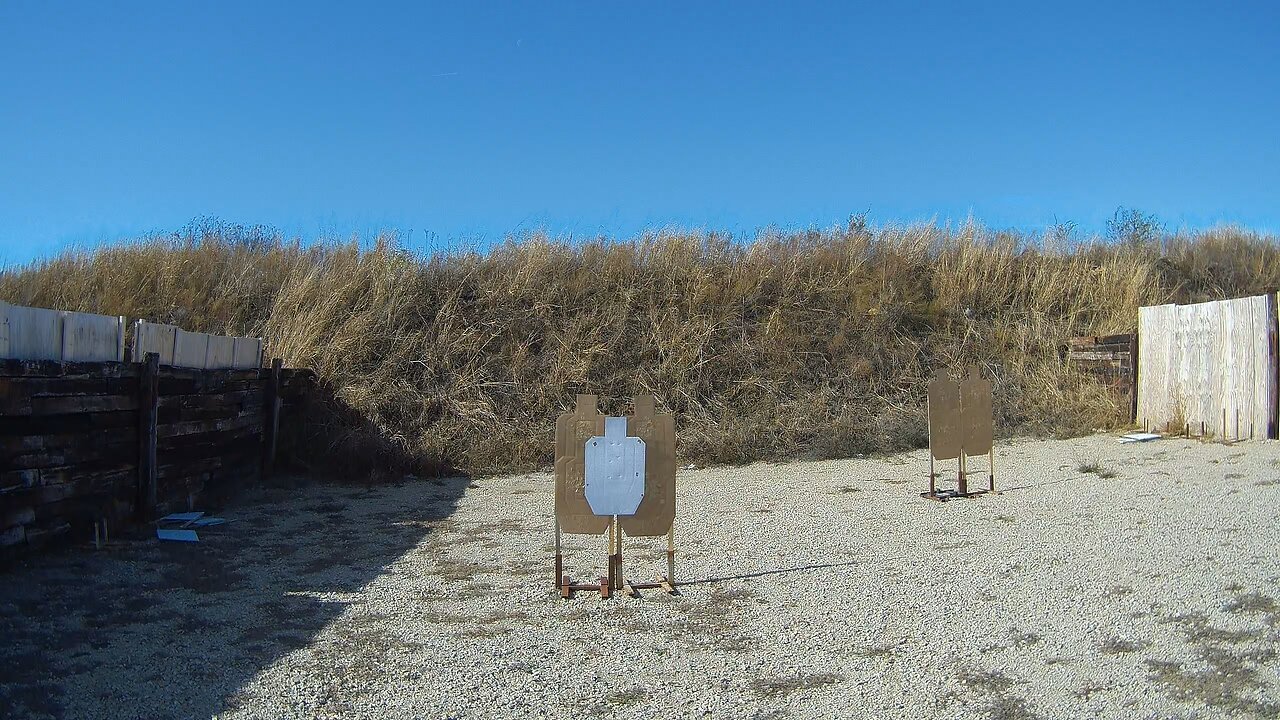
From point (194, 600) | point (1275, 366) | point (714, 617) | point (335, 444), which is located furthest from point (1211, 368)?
point (194, 600)

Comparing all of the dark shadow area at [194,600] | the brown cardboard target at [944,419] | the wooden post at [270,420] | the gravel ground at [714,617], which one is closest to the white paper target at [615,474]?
the gravel ground at [714,617]

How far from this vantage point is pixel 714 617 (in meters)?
5.43

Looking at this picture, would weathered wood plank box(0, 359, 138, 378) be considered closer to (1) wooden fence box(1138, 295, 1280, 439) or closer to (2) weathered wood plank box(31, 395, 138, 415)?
(2) weathered wood plank box(31, 395, 138, 415)

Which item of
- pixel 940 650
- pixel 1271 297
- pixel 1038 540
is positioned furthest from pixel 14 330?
pixel 1271 297

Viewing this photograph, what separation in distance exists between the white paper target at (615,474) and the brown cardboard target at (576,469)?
54 mm

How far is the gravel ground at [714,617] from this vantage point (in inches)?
162

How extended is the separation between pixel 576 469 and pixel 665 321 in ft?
29.8

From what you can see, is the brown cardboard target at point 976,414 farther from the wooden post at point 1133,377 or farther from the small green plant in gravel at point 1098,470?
the wooden post at point 1133,377

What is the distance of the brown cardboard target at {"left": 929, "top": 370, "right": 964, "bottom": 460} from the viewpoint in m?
9.33

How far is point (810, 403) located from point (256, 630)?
9913 mm

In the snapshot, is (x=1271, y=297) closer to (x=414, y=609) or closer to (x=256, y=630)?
(x=414, y=609)

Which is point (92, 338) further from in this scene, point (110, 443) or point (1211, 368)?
point (1211, 368)

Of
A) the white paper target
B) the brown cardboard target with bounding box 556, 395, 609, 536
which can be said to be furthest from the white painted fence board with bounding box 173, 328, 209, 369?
the white paper target

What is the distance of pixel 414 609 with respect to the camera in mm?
5746
